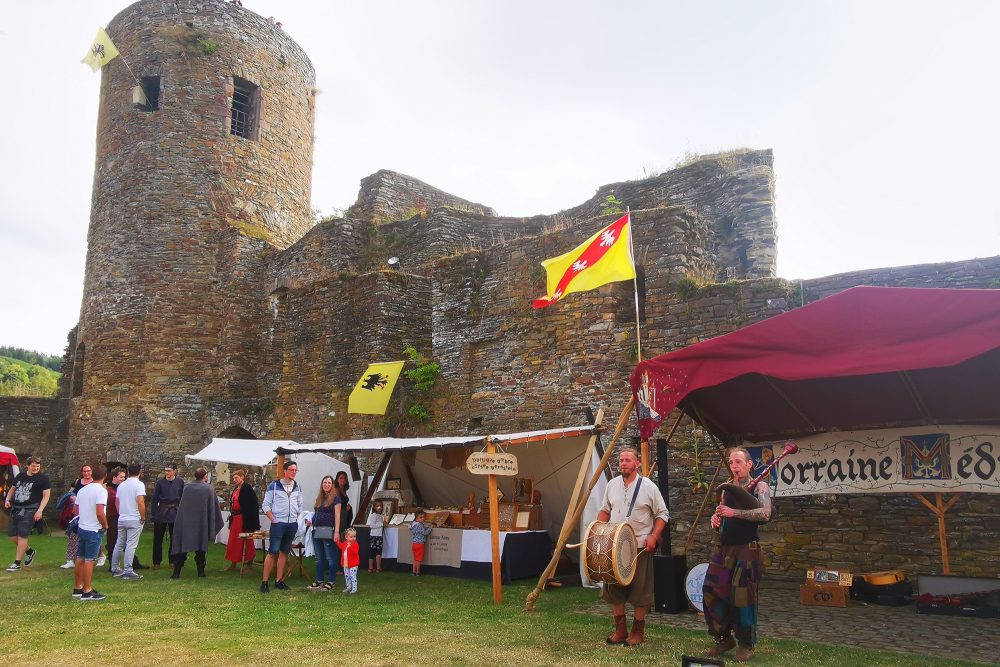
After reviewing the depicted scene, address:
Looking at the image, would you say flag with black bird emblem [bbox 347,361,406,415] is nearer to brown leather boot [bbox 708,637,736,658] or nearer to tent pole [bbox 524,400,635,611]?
tent pole [bbox 524,400,635,611]

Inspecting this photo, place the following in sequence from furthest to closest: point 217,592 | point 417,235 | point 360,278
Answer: point 417,235 → point 360,278 → point 217,592

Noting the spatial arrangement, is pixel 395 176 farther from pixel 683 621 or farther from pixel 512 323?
pixel 683 621

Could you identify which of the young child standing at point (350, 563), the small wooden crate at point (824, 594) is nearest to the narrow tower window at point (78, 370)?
the young child standing at point (350, 563)

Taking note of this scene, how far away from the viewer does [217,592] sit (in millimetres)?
8906

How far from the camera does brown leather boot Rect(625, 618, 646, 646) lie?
5891 mm

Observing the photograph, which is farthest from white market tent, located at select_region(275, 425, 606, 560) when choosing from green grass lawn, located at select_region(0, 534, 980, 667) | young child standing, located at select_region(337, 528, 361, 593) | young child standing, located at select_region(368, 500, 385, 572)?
green grass lawn, located at select_region(0, 534, 980, 667)

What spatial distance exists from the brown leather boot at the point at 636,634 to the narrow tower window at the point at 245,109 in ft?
60.2

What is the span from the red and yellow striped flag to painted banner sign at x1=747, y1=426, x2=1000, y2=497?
9.23ft

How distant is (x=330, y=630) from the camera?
6652 mm

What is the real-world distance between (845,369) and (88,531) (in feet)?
24.1

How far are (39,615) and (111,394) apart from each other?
1267 cm

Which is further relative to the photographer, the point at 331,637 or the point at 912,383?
the point at 912,383

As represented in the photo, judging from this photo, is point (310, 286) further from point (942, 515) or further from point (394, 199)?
point (942, 515)

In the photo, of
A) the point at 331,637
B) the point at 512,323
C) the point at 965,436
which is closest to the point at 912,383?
the point at 965,436
